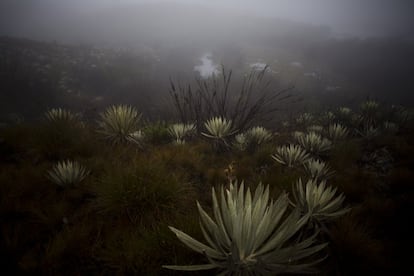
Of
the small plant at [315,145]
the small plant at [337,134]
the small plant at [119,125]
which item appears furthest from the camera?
the small plant at [337,134]

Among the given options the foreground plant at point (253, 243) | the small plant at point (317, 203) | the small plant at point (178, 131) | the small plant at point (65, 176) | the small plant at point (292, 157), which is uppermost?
the foreground plant at point (253, 243)

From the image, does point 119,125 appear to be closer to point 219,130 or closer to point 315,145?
point 219,130

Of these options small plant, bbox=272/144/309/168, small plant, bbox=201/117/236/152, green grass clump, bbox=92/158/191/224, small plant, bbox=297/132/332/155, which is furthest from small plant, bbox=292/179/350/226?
small plant, bbox=201/117/236/152

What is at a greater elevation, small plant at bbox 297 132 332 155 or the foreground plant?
the foreground plant

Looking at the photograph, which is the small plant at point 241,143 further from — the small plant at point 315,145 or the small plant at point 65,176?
the small plant at point 65,176

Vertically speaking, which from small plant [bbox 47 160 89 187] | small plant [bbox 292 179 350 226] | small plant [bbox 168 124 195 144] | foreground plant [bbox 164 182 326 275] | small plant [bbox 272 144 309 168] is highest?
foreground plant [bbox 164 182 326 275]

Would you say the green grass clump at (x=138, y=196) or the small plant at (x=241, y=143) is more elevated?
the green grass clump at (x=138, y=196)


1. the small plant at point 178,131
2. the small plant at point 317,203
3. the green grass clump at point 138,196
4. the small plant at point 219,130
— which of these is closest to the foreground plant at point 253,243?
the small plant at point 317,203

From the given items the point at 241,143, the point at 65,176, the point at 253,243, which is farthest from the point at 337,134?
the point at 65,176

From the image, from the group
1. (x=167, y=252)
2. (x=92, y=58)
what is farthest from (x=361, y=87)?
(x=92, y=58)

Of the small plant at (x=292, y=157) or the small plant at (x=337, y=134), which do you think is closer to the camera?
the small plant at (x=292, y=157)

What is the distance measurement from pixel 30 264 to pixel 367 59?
34.2 meters

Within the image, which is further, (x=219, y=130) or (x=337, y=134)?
(x=337, y=134)

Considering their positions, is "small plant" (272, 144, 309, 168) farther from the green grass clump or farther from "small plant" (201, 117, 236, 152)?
the green grass clump
